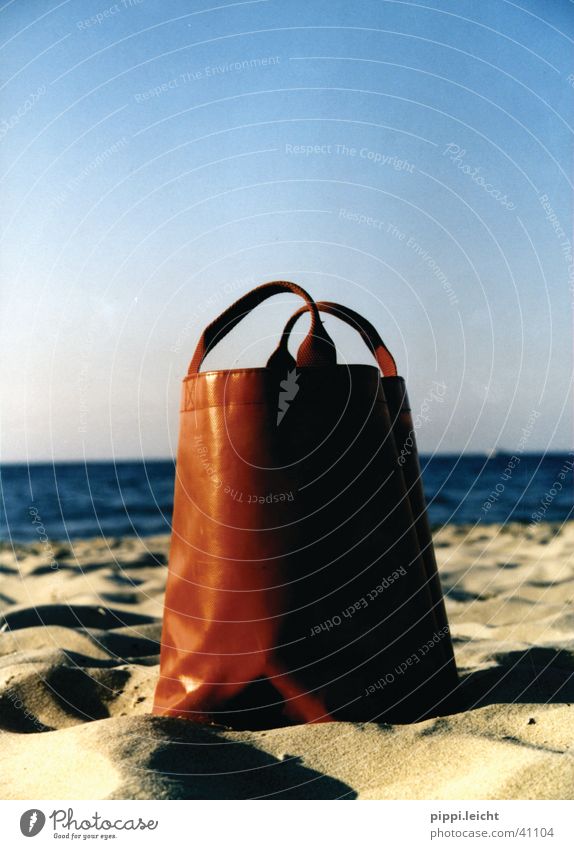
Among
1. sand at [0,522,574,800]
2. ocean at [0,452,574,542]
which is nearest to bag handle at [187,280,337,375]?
sand at [0,522,574,800]

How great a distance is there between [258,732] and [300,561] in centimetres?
37

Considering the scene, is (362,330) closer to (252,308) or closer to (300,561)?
(252,308)

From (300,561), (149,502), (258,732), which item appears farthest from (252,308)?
(149,502)

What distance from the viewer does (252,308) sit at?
1.92 meters

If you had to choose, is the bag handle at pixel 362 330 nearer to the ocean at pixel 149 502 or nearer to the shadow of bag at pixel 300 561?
the shadow of bag at pixel 300 561

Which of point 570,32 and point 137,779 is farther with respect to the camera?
point 570,32

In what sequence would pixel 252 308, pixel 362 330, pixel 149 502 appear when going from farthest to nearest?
pixel 149 502 → pixel 362 330 → pixel 252 308

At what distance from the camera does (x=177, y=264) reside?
225 cm

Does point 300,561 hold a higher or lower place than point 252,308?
lower

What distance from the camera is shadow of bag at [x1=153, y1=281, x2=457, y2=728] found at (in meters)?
1.70

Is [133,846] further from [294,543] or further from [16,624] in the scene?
[16,624]

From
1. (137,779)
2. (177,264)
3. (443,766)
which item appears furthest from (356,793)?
(177,264)

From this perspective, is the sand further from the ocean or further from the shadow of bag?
the ocean

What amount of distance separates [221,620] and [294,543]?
0.82 ft
